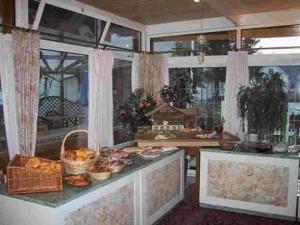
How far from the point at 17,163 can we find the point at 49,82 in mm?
1795

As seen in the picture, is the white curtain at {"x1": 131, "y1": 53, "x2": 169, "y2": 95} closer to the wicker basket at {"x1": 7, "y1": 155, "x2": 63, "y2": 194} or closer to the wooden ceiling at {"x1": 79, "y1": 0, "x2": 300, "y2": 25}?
the wooden ceiling at {"x1": 79, "y1": 0, "x2": 300, "y2": 25}

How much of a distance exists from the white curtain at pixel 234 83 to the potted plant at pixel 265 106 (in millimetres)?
593

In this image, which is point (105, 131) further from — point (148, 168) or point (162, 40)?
point (162, 40)

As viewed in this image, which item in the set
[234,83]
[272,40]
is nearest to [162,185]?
[234,83]

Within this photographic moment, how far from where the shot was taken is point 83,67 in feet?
14.8

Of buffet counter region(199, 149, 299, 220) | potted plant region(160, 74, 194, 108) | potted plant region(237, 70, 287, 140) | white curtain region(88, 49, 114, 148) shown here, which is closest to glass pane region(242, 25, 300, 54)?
potted plant region(237, 70, 287, 140)

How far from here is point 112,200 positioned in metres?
2.63

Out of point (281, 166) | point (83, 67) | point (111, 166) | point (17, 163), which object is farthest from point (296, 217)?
point (83, 67)

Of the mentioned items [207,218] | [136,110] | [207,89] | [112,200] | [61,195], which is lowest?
[207,218]

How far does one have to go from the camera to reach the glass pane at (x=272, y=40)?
4672 mm

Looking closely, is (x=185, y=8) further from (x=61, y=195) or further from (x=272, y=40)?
(x=61, y=195)

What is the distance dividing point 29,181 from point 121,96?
321 centimetres

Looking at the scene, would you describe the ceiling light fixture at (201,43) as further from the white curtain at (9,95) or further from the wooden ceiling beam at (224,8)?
the white curtain at (9,95)

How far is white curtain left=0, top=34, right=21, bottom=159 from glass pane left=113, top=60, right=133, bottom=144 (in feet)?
6.61
